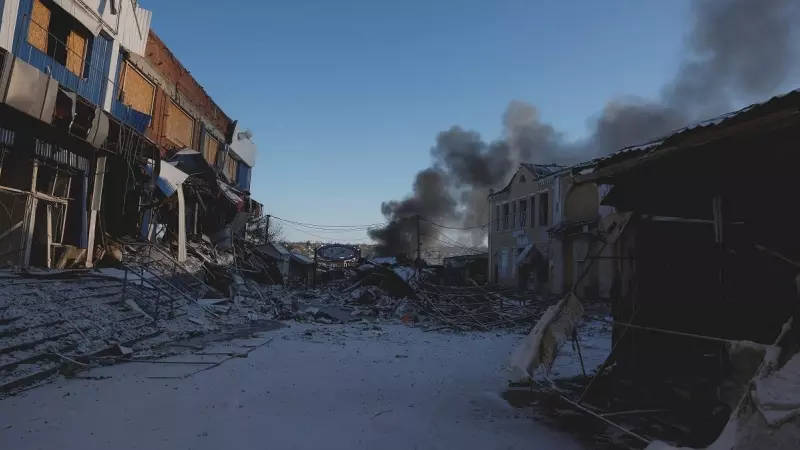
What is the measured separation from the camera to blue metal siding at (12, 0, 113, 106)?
1141cm

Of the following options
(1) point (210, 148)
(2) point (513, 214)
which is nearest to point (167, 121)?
(1) point (210, 148)

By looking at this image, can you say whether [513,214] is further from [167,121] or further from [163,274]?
[163,274]

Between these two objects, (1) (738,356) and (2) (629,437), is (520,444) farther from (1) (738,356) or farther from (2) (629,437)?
(1) (738,356)

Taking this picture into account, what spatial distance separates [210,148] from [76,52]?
44.6ft

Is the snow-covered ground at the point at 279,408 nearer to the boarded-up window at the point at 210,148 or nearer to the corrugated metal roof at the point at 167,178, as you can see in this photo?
the corrugated metal roof at the point at 167,178

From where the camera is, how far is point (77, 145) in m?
12.1

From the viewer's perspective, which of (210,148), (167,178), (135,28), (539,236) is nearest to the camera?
(167,178)

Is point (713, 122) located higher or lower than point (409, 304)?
higher

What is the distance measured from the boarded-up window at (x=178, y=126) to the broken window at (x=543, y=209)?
20053 mm

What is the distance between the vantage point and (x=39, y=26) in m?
12.1

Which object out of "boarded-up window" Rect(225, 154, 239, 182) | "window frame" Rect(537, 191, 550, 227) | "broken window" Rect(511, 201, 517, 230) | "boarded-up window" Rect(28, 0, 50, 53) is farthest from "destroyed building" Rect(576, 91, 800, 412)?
"boarded-up window" Rect(225, 154, 239, 182)

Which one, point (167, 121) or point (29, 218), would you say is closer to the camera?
point (29, 218)

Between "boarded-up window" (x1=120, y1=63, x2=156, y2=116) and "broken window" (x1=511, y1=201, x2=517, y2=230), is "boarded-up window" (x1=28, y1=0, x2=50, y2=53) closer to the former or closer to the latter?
"boarded-up window" (x1=120, y1=63, x2=156, y2=116)

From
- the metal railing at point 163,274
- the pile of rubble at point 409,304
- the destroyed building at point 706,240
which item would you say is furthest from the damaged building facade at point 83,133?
the destroyed building at point 706,240
